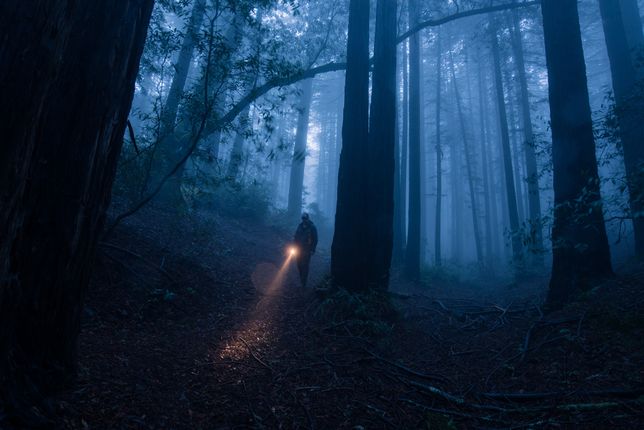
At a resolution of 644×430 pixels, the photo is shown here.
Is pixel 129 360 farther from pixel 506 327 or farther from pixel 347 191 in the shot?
pixel 506 327

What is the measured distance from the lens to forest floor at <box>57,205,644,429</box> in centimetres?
332

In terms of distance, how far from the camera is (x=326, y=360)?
503cm

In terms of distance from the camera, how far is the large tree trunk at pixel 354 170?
7465 millimetres

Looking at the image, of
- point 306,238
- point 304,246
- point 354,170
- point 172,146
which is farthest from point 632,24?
point 172,146

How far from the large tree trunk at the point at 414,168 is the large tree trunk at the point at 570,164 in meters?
7.07

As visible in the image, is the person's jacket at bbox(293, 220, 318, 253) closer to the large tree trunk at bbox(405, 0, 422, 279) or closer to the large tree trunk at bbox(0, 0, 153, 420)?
the large tree trunk at bbox(405, 0, 422, 279)

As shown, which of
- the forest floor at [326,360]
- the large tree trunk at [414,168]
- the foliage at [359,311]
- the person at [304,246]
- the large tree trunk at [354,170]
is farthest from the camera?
the large tree trunk at [414,168]

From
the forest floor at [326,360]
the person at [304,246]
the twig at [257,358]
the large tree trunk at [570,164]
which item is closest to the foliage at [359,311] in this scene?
the forest floor at [326,360]

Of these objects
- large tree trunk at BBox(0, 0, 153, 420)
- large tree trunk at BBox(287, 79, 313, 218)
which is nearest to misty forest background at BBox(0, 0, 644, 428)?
large tree trunk at BBox(0, 0, 153, 420)

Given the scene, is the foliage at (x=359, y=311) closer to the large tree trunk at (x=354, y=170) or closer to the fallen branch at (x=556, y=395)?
the large tree trunk at (x=354, y=170)

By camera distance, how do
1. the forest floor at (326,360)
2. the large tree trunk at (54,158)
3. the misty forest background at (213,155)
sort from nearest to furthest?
the large tree trunk at (54,158) < the misty forest background at (213,155) < the forest floor at (326,360)

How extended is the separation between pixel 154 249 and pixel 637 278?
378 inches

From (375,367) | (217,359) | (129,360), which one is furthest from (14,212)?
(375,367)

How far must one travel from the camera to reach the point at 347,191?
770 centimetres
